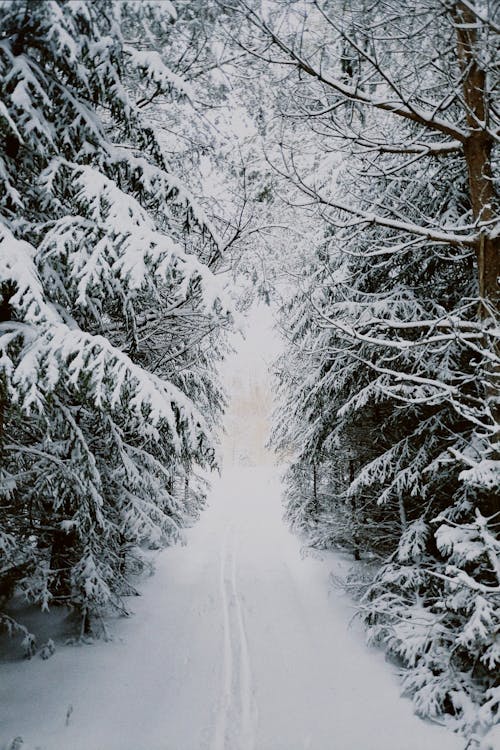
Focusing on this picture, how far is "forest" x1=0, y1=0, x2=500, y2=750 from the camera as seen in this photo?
3846mm

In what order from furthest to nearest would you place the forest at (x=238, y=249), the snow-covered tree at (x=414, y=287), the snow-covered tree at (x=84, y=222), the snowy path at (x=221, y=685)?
the snowy path at (x=221, y=685) < the snow-covered tree at (x=414, y=287) < the forest at (x=238, y=249) < the snow-covered tree at (x=84, y=222)

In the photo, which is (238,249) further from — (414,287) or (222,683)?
(222,683)

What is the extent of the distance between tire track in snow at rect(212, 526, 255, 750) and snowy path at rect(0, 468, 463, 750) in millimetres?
21

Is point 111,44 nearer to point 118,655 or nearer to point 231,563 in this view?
point 118,655

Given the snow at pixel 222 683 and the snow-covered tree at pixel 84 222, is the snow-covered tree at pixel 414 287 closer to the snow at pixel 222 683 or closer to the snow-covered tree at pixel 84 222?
the snow at pixel 222 683

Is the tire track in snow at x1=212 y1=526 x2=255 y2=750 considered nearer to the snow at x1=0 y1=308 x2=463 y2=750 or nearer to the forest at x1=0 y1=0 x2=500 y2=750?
the snow at x1=0 y1=308 x2=463 y2=750

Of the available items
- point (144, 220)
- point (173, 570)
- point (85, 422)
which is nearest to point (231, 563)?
point (173, 570)

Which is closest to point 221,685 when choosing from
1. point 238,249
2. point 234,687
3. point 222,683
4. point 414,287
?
point 222,683

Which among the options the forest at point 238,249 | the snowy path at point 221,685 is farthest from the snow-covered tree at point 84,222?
the snowy path at point 221,685

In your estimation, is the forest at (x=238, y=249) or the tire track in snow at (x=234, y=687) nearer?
the forest at (x=238, y=249)

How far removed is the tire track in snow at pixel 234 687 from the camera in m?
5.44

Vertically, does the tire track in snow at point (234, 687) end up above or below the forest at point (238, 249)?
below

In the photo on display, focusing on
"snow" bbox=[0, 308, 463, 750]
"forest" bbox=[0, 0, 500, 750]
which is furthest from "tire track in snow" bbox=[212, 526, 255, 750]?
"forest" bbox=[0, 0, 500, 750]

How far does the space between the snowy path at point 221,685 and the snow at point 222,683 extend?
→ 2cm
